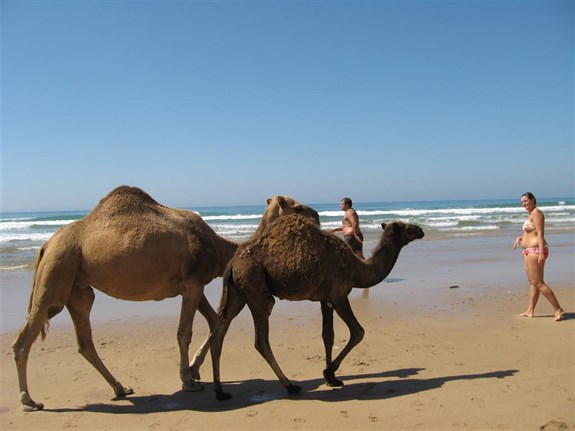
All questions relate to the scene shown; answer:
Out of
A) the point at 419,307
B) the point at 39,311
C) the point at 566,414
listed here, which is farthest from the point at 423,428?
the point at 419,307

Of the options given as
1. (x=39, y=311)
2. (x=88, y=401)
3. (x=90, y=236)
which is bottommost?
(x=88, y=401)

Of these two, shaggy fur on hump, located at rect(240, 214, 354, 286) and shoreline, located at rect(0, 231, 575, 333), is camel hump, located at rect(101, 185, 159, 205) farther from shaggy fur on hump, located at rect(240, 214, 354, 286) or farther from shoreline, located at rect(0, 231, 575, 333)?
shoreline, located at rect(0, 231, 575, 333)

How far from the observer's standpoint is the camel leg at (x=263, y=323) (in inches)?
210

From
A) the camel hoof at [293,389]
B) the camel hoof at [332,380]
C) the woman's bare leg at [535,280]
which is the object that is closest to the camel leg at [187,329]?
the camel hoof at [293,389]

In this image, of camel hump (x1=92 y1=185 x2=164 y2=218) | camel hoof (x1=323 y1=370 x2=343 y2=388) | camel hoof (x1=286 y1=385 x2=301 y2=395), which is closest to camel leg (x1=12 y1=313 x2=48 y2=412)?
camel hump (x1=92 y1=185 x2=164 y2=218)

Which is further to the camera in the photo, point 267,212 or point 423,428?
point 267,212

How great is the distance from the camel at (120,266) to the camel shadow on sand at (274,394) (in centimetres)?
25

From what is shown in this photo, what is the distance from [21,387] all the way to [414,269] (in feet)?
38.2

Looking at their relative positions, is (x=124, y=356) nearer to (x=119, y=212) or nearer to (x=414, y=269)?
(x=119, y=212)

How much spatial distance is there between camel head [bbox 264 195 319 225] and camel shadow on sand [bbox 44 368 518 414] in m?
2.02

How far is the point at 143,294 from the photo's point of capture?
5664mm

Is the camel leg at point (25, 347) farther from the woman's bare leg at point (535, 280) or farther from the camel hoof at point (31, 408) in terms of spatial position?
the woman's bare leg at point (535, 280)

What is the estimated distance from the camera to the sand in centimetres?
479

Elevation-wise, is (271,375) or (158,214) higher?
(158,214)
